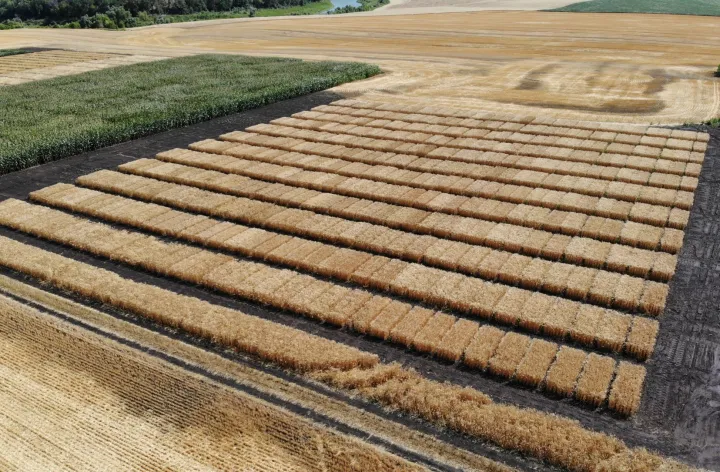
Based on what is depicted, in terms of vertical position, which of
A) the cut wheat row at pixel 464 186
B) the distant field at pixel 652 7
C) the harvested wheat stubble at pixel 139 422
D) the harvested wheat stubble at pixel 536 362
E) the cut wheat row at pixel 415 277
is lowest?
the harvested wheat stubble at pixel 139 422

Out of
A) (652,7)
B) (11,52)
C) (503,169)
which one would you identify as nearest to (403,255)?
(503,169)

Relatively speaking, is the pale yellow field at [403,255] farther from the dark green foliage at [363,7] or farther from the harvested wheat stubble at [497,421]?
the dark green foliage at [363,7]

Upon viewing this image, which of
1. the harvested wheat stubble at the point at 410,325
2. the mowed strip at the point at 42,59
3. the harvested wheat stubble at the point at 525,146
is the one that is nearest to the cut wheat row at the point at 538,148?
Answer: the harvested wheat stubble at the point at 525,146

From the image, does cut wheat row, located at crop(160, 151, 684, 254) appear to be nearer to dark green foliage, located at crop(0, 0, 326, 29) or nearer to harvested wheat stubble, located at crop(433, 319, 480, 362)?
harvested wheat stubble, located at crop(433, 319, 480, 362)

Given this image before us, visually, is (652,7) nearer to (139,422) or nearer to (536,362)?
(536,362)

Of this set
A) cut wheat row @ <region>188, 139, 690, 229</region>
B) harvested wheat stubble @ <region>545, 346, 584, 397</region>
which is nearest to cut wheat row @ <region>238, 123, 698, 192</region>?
cut wheat row @ <region>188, 139, 690, 229</region>

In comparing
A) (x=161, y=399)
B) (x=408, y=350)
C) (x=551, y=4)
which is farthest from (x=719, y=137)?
(x=551, y=4)

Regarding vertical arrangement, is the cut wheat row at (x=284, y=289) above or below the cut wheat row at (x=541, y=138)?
below
